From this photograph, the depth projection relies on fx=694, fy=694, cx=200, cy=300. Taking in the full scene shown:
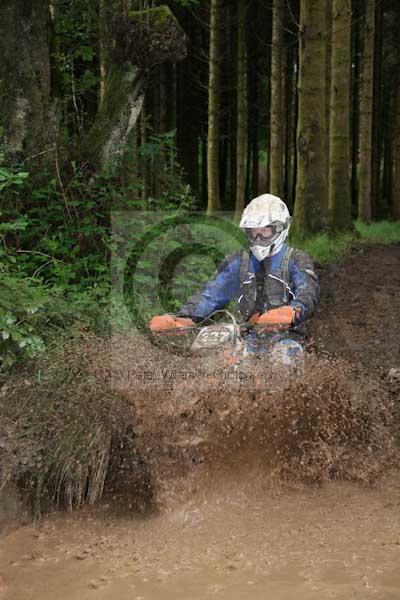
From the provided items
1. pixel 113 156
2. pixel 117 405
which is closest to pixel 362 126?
pixel 113 156

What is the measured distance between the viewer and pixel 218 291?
557 centimetres

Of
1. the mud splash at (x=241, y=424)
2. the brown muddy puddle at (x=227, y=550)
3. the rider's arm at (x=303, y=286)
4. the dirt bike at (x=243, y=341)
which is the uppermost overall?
the rider's arm at (x=303, y=286)

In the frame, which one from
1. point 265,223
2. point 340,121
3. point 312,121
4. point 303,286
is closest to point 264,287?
point 303,286

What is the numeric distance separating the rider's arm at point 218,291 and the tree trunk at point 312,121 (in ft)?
24.8

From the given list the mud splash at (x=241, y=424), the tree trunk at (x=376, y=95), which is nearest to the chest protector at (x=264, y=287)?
the mud splash at (x=241, y=424)

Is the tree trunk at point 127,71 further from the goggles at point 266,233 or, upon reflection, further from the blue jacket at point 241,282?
the goggles at point 266,233

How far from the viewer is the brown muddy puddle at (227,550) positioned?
11.8 ft

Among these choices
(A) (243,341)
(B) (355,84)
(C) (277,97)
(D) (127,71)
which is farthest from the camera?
(B) (355,84)

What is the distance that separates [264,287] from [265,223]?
54 centimetres

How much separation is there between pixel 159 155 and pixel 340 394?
4.90m

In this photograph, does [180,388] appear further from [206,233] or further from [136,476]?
[206,233]

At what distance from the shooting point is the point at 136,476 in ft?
16.0

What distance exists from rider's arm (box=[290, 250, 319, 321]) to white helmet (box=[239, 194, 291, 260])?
8.4 inches

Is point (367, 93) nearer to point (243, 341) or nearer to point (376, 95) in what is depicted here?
point (376, 95)
